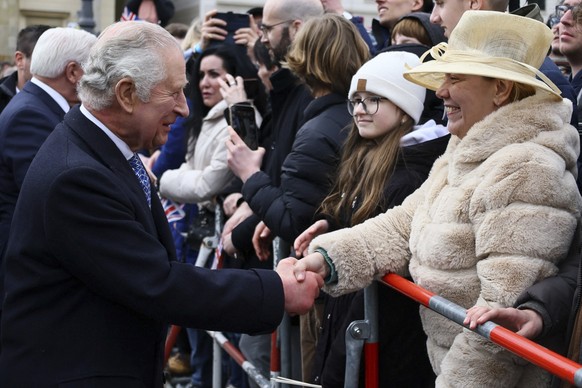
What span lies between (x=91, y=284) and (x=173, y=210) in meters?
4.09

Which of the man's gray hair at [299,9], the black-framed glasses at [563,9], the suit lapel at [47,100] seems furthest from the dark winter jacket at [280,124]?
the black-framed glasses at [563,9]

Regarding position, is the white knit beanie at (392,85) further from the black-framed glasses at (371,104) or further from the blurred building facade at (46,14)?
the blurred building facade at (46,14)

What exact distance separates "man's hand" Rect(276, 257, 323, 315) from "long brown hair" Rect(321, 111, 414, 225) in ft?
2.15

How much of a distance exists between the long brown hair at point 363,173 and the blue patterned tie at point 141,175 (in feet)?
3.31

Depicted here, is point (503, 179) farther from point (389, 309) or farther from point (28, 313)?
point (28, 313)

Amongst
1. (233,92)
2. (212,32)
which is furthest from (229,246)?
(212,32)

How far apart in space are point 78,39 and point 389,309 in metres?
2.63

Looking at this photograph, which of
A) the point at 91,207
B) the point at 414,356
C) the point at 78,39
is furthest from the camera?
the point at 78,39

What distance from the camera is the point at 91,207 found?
10.5ft

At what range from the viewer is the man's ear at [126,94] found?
11.1ft

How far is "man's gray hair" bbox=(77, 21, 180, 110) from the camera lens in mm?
3383

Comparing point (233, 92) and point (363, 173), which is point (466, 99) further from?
point (233, 92)

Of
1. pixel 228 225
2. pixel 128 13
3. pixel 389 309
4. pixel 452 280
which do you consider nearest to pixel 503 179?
pixel 452 280

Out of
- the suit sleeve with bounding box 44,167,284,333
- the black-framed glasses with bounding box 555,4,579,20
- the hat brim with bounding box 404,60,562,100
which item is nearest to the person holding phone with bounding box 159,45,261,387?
the black-framed glasses with bounding box 555,4,579,20
